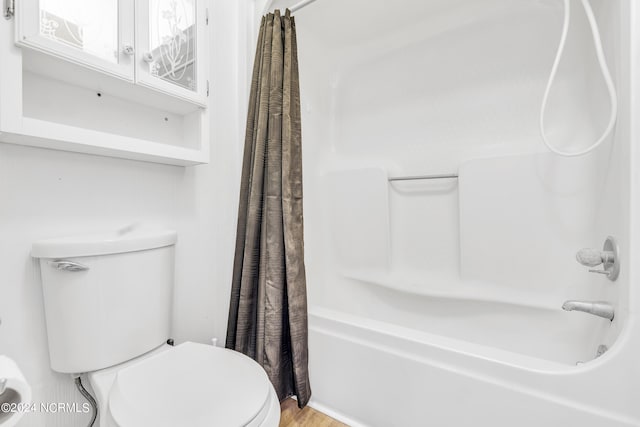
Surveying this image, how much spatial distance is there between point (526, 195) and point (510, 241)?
20 centimetres

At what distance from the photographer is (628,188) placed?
669mm

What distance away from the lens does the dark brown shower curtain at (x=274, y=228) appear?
1.09 metres

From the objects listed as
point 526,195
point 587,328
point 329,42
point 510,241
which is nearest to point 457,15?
point 329,42

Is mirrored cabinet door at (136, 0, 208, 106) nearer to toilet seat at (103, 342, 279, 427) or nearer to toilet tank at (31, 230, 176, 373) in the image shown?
toilet tank at (31, 230, 176, 373)

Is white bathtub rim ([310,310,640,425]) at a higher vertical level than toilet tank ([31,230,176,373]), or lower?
lower

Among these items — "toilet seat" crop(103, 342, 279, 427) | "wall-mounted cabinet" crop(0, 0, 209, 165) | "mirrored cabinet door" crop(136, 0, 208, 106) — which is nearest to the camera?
"toilet seat" crop(103, 342, 279, 427)

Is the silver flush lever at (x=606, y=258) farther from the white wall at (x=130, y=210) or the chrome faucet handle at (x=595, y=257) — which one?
the white wall at (x=130, y=210)

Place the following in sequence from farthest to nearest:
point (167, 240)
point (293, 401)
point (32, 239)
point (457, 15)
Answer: point (457, 15)
point (293, 401)
point (167, 240)
point (32, 239)

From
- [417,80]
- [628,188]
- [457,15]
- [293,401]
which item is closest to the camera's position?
[628,188]

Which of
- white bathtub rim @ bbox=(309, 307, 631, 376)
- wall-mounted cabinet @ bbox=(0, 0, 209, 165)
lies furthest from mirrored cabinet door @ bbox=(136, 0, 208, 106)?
A: white bathtub rim @ bbox=(309, 307, 631, 376)

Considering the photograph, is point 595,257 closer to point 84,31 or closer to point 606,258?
point 606,258

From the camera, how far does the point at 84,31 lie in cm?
81

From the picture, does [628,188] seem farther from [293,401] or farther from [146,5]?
[146,5]

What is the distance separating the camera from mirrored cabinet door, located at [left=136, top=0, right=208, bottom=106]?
3.02ft
